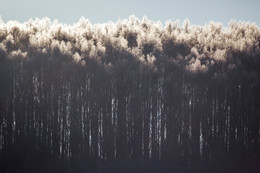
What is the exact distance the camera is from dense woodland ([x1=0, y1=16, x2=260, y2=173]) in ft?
24.6

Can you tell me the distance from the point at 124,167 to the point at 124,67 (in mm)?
2190

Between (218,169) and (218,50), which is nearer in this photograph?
(218,169)

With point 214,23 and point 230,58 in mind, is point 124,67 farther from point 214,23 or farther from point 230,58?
point 214,23

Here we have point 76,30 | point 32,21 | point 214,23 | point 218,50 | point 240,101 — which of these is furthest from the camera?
point 214,23

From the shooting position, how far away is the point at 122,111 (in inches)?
301

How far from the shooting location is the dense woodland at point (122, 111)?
749 cm

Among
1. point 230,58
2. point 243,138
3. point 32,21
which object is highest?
point 32,21

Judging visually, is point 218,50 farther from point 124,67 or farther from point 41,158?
point 41,158

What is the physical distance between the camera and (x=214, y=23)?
11.1 meters

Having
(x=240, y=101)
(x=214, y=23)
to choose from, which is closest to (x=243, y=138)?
(x=240, y=101)

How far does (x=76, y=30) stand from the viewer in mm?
9578

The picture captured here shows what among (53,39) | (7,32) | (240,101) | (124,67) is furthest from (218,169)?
(7,32)

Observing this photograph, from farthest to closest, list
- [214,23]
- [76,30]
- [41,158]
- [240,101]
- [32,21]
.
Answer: [214,23], [32,21], [76,30], [240,101], [41,158]

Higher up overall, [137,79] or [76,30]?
[76,30]
